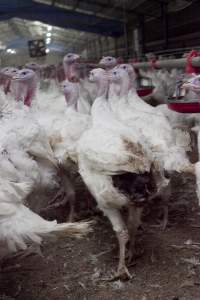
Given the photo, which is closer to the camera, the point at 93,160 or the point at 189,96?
the point at 93,160

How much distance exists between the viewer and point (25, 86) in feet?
13.4

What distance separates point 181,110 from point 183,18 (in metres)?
5.80

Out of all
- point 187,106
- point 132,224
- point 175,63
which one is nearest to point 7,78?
point 175,63

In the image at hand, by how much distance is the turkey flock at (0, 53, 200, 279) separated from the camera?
234cm

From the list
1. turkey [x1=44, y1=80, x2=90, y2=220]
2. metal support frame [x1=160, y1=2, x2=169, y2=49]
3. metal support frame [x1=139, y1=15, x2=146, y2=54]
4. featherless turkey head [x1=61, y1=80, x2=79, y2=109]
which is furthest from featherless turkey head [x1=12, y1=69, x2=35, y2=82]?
metal support frame [x1=139, y1=15, x2=146, y2=54]

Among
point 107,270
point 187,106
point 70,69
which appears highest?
point 70,69

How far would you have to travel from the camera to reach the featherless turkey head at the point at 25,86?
4.05 m

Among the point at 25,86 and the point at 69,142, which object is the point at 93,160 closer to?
the point at 69,142

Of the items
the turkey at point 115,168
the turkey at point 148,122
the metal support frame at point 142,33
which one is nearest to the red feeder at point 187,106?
the turkey at point 148,122

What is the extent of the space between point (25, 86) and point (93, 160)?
5.19 ft

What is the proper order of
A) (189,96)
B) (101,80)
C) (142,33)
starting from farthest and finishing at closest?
(142,33), (189,96), (101,80)

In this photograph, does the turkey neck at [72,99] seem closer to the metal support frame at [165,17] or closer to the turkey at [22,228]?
the turkey at [22,228]

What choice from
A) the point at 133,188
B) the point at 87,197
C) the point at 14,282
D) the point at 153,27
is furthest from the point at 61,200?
the point at 153,27

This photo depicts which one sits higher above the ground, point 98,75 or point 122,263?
point 98,75
